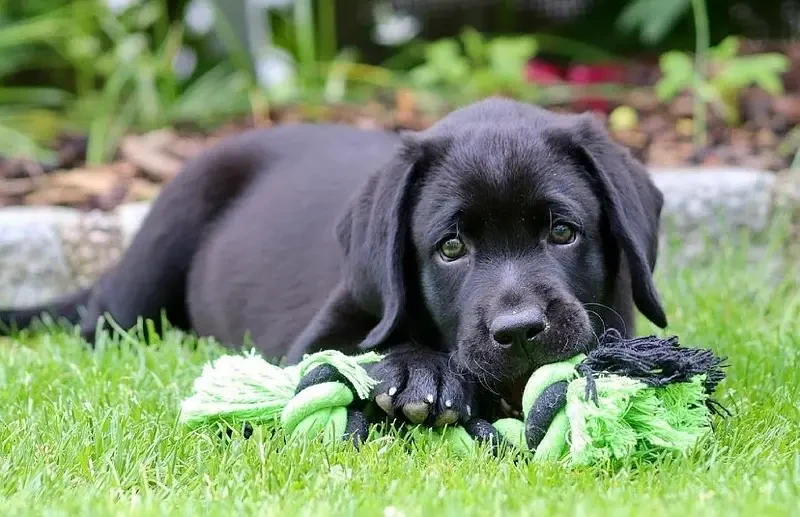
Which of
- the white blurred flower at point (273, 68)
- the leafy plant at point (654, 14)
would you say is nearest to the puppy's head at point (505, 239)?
the leafy plant at point (654, 14)

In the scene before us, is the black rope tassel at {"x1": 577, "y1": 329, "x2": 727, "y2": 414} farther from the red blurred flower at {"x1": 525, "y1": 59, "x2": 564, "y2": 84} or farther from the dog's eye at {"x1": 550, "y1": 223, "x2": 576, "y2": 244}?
the red blurred flower at {"x1": 525, "y1": 59, "x2": 564, "y2": 84}

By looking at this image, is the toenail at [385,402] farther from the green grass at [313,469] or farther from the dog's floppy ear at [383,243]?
the dog's floppy ear at [383,243]

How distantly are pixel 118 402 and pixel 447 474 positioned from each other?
111 centimetres

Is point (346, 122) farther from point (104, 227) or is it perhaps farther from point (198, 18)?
point (198, 18)

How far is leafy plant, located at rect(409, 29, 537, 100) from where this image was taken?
6.61m

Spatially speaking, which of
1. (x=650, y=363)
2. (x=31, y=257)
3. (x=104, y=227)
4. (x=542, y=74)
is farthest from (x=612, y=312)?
(x=542, y=74)

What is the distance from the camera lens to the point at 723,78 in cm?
601

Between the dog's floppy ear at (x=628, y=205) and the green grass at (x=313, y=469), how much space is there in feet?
1.29

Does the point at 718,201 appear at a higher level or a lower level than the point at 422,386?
lower

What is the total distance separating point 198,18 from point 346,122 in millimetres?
2526

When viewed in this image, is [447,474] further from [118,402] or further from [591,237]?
[118,402]

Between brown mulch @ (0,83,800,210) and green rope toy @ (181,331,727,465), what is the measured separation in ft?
10.2

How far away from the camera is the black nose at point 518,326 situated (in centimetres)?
263

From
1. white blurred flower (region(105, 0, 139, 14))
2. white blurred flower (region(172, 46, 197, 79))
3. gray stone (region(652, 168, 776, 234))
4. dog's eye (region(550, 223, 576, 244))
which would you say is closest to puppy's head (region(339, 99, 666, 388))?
dog's eye (region(550, 223, 576, 244))
